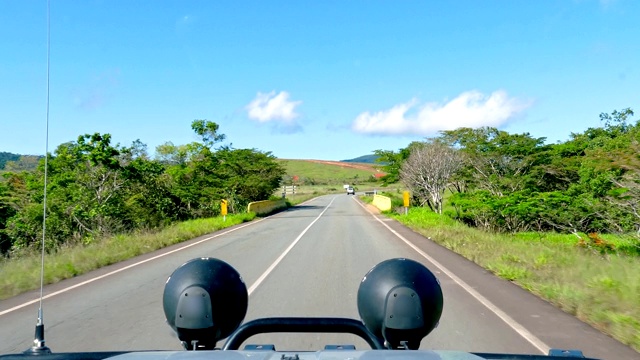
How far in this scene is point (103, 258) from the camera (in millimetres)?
15195

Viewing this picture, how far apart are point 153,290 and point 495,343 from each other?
252 inches

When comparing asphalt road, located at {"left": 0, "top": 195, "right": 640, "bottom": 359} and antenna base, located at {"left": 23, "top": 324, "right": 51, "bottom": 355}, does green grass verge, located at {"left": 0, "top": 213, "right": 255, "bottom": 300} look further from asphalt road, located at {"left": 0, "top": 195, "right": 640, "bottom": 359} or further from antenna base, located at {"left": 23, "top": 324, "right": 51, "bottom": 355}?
antenna base, located at {"left": 23, "top": 324, "right": 51, "bottom": 355}

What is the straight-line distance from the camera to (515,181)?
116 feet

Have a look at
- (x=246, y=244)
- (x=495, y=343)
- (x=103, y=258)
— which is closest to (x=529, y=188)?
(x=246, y=244)

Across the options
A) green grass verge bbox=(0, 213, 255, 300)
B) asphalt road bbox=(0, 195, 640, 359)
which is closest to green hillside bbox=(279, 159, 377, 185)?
green grass verge bbox=(0, 213, 255, 300)

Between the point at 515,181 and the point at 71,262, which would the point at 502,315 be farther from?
the point at 515,181

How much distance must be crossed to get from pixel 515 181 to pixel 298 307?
29276 millimetres

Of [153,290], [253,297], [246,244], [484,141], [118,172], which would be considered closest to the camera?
[253,297]

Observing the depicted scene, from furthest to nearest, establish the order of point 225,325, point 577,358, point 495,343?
point 495,343 → point 225,325 → point 577,358

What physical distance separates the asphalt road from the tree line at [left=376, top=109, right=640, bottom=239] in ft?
52.8

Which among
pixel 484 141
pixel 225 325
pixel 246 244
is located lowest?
pixel 246 244

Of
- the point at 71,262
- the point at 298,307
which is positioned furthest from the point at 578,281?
the point at 71,262

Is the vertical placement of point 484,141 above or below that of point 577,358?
above

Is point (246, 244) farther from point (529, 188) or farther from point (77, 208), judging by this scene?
point (529, 188)
